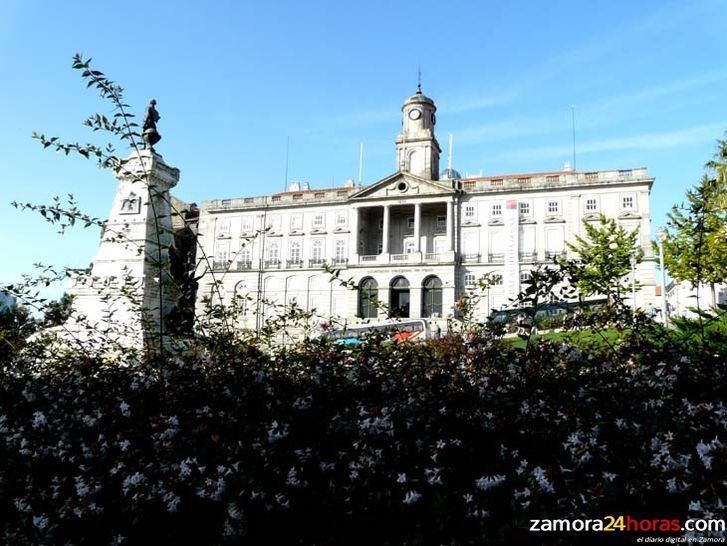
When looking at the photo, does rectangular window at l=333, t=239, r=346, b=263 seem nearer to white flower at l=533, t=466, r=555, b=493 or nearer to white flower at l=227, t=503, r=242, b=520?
white flower at l=227, t=503, r=242, b=520

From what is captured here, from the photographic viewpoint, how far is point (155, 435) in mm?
3684

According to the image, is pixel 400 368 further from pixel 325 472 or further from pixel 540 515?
pixel 540 515

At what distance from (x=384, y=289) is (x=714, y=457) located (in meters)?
45.4

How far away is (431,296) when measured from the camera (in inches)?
1854

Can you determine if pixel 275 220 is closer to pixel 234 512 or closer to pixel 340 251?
pixel 340 251

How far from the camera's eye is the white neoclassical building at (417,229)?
45438mm

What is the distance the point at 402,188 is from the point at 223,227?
17.8 meters

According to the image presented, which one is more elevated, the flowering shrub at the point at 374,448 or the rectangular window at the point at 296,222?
the rectangular window at the point at 296,222

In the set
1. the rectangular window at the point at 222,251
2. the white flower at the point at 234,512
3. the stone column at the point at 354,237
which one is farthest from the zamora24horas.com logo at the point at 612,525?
the rectangular window at the point at 222,251

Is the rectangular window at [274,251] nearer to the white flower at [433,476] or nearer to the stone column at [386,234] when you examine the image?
the stone column at [386,234]

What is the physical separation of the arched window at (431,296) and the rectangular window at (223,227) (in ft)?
65.7

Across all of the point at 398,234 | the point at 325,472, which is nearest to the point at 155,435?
the point at 325,472

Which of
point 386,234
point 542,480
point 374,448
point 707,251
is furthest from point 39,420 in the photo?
point 386,234

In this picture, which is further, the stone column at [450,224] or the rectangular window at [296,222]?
the rectangular window at [296,222]
